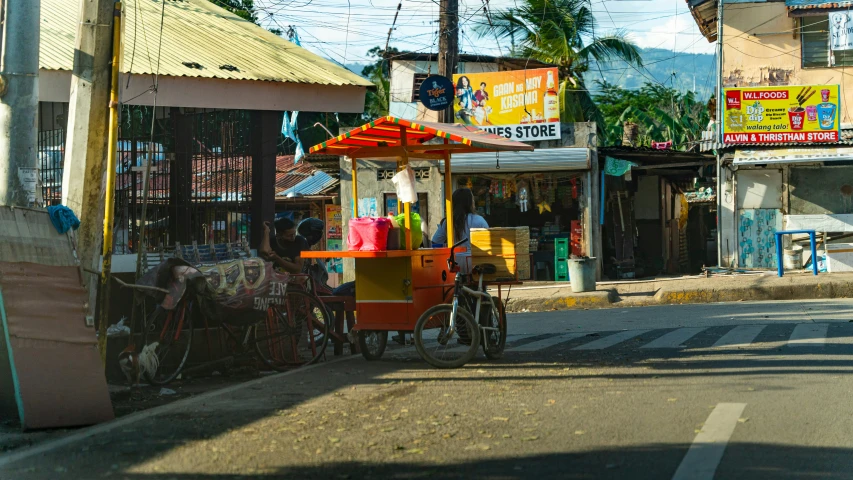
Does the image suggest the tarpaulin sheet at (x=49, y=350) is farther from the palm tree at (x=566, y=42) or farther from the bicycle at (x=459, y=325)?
the palm tree at (x=566, y=42)

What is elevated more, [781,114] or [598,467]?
[781,114]

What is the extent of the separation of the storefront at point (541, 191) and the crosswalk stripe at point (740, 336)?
11432mm

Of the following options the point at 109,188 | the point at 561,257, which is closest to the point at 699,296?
the point at 561,257

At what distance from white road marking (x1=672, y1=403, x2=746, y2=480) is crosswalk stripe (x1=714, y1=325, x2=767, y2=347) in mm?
3799

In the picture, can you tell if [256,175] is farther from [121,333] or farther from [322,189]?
[322,189]

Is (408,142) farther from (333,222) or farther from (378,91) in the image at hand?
(378,91)

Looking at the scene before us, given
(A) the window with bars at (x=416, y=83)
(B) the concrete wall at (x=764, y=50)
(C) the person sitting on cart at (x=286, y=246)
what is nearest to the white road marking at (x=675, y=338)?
(C) the person sitting on cart at (x=286, y=246)

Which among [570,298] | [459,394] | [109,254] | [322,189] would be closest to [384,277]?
[459,394]

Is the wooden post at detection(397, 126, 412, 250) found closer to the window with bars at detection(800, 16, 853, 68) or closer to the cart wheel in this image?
the cart wheel

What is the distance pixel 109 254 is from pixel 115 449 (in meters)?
2.27

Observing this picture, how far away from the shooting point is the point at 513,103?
23969 millimetres

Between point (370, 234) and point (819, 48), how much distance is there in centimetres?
1842

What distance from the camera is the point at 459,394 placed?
7.69m

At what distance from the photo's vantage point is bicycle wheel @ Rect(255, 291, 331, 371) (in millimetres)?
9742
